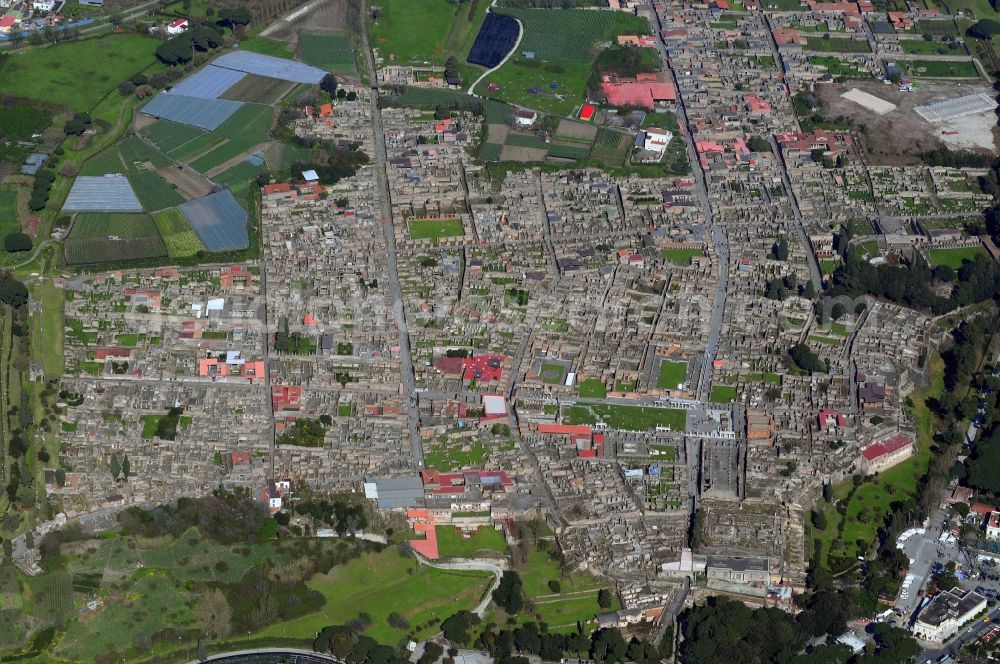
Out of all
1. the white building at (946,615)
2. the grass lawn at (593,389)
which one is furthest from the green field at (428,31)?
the white building at (946,615)

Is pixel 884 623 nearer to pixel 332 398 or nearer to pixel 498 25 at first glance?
pixel 332 398

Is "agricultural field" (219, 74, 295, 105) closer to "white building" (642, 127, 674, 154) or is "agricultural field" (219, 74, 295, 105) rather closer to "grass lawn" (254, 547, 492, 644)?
"white building" (642, 127, 674, 154)

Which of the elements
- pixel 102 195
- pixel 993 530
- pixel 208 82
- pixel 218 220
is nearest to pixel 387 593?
pixel 993 530

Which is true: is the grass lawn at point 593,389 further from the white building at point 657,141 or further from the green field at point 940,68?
the green field at point 940,68

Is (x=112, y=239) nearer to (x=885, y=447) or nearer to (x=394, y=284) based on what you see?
(x=394, y=284)

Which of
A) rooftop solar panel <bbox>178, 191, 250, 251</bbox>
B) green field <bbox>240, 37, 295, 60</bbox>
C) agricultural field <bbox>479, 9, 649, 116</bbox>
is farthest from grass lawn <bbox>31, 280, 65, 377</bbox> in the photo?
agricultural field <bbox>479, 9, 649, 116</bbox>

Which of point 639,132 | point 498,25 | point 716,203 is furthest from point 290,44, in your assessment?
point 716,203
